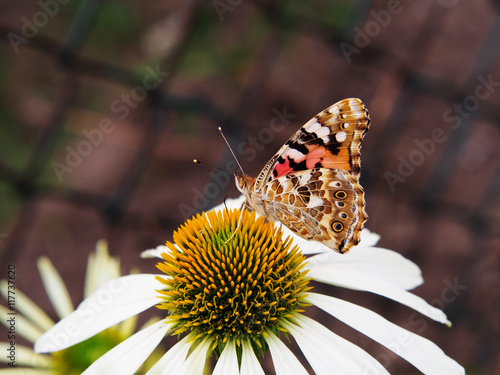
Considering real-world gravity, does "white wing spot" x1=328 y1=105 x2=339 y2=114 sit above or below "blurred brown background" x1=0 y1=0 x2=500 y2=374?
below

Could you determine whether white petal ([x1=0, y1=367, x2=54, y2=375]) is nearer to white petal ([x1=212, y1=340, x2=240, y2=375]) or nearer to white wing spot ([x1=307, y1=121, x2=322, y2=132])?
white petal ([x1=212, y1=340, x2=240, y2=375])

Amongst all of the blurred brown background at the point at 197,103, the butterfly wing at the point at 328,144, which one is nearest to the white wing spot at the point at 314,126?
the butterfly wing at the point at 328,144

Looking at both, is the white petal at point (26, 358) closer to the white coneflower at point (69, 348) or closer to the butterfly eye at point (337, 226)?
the white coneflower at point (69, 348)

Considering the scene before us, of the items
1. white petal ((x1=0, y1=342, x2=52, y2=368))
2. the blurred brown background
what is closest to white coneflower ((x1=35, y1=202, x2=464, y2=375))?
white petal ((x1=0, y1=342, x2=52, y2=368))

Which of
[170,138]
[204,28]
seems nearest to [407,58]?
[204,28]

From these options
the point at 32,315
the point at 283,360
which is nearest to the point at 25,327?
the point at 32,315

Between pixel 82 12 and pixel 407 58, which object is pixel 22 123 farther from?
pixel 407 58
